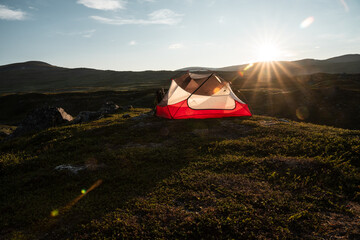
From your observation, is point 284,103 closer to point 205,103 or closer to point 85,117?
point 205,103

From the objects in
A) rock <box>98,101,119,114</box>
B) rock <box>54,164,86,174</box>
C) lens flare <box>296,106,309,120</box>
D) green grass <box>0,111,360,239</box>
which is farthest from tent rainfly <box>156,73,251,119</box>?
lens flare <box>296,106,309,120</box>

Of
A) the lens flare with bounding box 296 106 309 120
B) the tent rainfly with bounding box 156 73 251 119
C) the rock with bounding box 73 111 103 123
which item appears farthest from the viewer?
the lens flare with bounding box 296 106 309 120

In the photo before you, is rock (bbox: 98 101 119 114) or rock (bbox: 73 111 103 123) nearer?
rock (bbox: 73 111 103 123)

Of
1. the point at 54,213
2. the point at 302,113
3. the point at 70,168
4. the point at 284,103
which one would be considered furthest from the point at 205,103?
the point at 284,103

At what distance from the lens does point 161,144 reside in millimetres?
13398

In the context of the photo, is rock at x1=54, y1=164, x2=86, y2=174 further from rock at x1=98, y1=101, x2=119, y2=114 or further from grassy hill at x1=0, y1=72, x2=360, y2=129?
rock at x1=98, y1=101, x2=119, y2=114

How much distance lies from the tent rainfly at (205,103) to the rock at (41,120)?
12.0 metres

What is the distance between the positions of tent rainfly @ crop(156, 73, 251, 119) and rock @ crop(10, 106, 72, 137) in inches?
473

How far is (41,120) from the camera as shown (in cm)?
2209

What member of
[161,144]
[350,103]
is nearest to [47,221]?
[161,144]

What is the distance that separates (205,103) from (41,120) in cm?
1819

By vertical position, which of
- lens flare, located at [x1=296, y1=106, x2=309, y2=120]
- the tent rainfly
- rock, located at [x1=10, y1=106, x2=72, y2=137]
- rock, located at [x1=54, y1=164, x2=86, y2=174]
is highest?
the tent rainfly

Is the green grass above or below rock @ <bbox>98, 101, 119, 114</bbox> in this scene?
below

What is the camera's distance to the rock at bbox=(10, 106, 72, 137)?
21.3 metres
